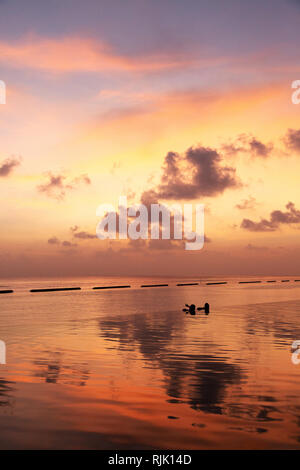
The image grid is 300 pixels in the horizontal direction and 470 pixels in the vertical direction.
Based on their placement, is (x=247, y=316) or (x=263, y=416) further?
(x=247, y=316)

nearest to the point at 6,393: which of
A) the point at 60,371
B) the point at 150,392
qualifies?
the point at 60,371

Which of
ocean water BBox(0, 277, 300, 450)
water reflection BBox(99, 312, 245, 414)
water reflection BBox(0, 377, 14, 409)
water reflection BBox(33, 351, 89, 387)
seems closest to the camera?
ocean water BBox(0, 277, 300, 450)

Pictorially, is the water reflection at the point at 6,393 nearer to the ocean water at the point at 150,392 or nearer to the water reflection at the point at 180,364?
the ocean water at the point at 150,392

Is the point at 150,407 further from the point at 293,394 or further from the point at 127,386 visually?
the point at 293,394

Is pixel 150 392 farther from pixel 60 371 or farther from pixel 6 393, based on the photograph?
pixel 60 371

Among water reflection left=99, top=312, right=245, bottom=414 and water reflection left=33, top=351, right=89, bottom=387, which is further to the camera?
water reflection left=33, top=351, right=89, bottom=387

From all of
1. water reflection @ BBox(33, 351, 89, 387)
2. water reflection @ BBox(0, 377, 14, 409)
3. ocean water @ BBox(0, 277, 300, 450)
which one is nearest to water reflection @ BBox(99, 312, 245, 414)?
ocean water @ BBox(0, 277, 300, 450)

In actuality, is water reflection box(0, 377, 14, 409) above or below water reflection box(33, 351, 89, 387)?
below

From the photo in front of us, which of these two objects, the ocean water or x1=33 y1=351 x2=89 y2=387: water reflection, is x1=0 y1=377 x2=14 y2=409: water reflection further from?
x1=33 y1=351 x2=89 y2=387: water reflection

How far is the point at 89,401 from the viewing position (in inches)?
688
